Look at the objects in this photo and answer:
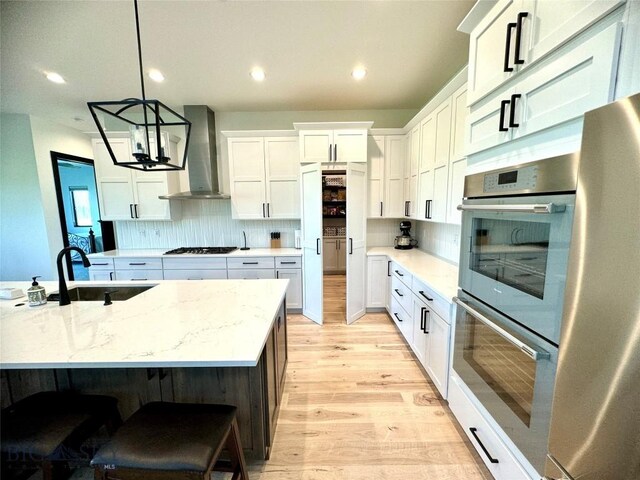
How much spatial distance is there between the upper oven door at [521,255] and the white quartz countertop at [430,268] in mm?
380

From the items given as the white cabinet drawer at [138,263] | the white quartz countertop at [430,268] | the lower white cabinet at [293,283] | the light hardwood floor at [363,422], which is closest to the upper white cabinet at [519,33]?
the white quartz countertop at [430,268]

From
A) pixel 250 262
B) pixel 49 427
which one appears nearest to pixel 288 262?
pixel 250 262

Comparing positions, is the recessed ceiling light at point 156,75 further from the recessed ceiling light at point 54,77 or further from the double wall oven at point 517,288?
the double wall oven at point 517,288

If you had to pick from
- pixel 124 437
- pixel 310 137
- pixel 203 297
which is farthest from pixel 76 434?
pixel 310 137

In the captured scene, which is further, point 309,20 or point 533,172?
point 309,20

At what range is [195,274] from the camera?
11.2ft

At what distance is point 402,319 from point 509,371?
63.8 inches

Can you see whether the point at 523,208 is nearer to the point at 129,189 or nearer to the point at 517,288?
A: the point at 517,288

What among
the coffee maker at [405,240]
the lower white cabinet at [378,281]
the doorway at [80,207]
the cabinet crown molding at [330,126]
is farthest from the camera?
the doorway at [80,207]

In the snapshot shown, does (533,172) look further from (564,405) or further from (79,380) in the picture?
(79,380)

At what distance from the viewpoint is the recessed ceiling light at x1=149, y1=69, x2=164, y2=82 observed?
8.61 ft

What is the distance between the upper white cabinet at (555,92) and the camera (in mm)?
790

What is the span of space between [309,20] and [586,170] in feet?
6.87

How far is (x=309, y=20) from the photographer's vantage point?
6.31 ft
